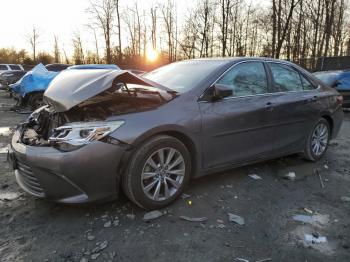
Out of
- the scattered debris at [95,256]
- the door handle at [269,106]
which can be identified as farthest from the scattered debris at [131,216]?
the door handle at [269,106]

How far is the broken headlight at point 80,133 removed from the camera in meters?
2.99

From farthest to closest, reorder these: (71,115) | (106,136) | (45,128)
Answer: (45,128), (71,115), (106,136)

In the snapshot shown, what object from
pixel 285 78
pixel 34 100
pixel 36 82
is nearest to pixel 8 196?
pixel 285 78

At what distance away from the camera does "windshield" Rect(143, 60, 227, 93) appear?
3.90 m

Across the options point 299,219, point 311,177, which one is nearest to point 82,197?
point 299,219

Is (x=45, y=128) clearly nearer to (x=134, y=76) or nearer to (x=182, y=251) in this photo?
(x=134, y=76)

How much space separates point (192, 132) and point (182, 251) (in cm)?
125

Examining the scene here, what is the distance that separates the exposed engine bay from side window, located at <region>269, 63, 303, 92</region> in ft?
5.75

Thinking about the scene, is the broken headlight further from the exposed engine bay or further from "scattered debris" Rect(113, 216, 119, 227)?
"scattered debris" Rect(113, 216, 119, 227)

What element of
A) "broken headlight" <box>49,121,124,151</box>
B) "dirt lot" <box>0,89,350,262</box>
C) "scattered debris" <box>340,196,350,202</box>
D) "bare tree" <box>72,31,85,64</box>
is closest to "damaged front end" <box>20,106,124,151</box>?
"broken headlight" <box>49,121,124,151</box>

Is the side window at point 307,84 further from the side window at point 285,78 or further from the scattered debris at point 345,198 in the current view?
the scattered debris at point 345,198

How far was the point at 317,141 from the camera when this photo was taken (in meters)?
5.31

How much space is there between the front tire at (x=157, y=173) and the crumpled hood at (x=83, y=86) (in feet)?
2.15

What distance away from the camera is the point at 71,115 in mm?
3383
